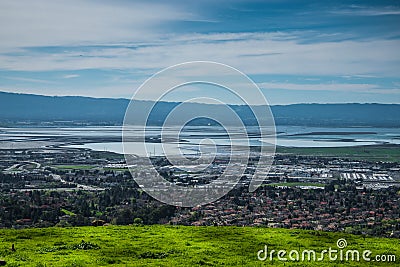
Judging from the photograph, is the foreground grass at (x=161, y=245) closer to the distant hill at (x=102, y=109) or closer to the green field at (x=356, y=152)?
the green field at (x=356, y=152)

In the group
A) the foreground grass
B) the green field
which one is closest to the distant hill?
the green field

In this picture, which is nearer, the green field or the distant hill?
the green field

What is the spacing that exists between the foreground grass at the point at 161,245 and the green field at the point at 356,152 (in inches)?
1745

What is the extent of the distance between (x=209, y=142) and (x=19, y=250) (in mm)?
60862

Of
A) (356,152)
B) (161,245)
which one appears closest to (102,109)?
(356,152)

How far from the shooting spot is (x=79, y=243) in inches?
405

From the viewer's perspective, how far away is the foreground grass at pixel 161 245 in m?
9.08

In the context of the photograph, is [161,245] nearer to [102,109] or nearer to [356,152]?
[356,152]

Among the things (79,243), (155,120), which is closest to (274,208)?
(79,243)

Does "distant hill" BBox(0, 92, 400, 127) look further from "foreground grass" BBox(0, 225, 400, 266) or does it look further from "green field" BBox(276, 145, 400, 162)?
"foreground grass" BBox(0, 225, 400, 266)

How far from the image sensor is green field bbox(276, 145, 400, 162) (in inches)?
2205

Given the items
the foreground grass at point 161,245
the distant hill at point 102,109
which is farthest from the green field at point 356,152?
the distant hill at point 102,109

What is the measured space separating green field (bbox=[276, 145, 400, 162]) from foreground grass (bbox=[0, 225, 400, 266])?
145ft

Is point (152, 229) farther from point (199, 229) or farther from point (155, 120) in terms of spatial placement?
point (155, 120)
